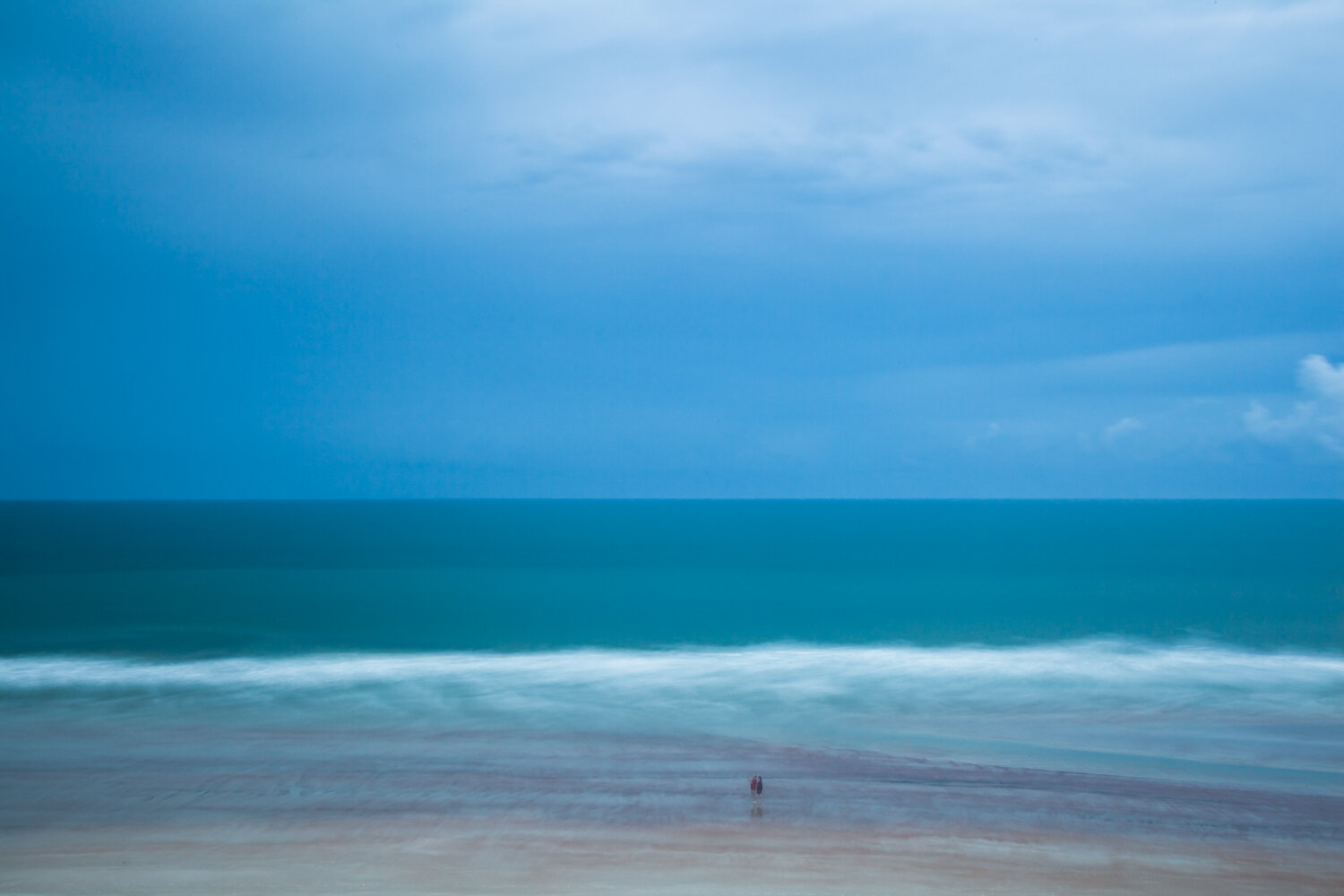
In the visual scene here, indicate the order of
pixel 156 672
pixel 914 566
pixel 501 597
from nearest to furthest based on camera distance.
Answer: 1. pixel 156 672
2. pixel 501 597
3. pixel 914 566

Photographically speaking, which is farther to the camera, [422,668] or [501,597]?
[501,597]

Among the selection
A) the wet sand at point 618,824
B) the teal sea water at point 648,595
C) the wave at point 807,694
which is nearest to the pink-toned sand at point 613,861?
the wet sand at point 618,824

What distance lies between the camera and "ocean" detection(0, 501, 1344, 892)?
11008 millimetres

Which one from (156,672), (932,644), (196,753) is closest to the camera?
(196,753)

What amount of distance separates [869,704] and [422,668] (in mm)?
10828

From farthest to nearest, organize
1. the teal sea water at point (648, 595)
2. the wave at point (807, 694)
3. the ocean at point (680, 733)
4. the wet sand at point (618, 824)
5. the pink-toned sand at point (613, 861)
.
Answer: the teal sea water at point (648, 595), the wave at point (807, 694), the ocean at point (680, 733), the wet sand at point (618, 824), the pink-toned sand at point (613, 861)

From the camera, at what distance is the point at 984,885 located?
9992 mm

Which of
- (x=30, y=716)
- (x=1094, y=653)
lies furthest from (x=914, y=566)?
(x=30, y=716)

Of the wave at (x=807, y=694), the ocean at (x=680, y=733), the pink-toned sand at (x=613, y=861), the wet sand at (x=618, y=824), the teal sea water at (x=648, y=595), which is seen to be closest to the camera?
the pink-toned sand at (x=613, y=861)

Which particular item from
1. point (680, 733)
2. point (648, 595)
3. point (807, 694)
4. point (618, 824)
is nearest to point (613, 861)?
point (618, 824)

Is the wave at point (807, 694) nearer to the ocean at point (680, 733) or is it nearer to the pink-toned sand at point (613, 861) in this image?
the ocean at point (680, 733)

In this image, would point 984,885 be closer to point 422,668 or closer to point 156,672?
point 422,668

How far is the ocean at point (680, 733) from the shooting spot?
11.0 m

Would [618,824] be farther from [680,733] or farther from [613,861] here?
[680,733]
